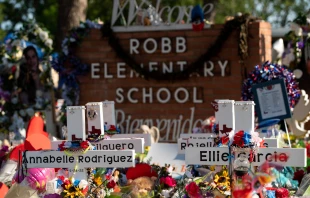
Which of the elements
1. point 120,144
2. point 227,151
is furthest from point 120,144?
point 227,151

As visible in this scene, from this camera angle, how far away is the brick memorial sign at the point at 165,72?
1030 cm

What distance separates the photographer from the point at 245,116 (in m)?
4.81

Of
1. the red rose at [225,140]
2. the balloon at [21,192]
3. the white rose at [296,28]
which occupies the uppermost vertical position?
the white rose at [296,28]

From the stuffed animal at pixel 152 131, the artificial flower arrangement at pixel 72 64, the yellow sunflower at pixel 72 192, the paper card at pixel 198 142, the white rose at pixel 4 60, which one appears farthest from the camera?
the white rose at pixel 4 60

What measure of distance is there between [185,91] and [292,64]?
1630mm

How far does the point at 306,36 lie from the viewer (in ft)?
34.5

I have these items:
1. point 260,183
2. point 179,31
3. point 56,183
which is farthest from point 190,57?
point 260,183

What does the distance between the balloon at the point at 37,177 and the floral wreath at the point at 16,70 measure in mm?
5821

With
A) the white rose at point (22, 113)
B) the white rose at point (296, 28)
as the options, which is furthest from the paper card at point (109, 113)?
the white rose at point (22, 113)

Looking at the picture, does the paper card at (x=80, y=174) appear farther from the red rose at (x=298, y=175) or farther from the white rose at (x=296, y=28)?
the white rose at (x=296, y=28)

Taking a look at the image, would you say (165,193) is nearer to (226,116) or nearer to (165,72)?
Result: (226,116)

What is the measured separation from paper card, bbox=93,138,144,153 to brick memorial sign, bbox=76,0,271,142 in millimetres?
4887

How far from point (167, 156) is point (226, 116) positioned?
2516 millimetres

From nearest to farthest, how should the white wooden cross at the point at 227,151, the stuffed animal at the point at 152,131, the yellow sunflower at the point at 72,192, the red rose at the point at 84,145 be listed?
1. the white wooden cross at the point at 227,151
2. the yellow sunflower at the point at 72,192
3. the red rose at the point at 84,145
4. the stuffed animal at the point at 152,131
